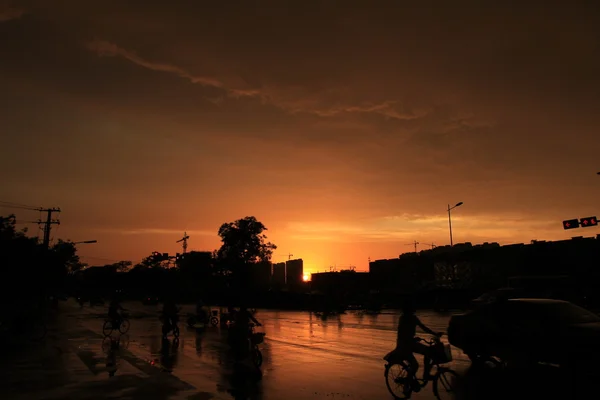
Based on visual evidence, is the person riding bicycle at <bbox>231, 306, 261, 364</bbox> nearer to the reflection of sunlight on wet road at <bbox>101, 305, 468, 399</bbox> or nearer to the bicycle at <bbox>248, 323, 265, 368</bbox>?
the bicycle at <bbox>248, 323, 265, 368</bbox>

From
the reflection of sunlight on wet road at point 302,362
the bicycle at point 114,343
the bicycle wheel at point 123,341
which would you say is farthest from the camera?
the bicycle wheel at point 123,341

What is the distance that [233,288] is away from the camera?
91375 millimetres

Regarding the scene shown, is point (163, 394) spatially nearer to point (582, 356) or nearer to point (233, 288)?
point (582, 356)

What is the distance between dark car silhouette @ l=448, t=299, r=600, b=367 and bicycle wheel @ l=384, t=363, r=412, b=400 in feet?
12.5

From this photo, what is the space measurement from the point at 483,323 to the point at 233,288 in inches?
→ 3176

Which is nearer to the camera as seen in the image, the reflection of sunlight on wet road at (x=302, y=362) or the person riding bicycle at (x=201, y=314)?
the reflection of sunlight on wet road at (x=302, y=362)

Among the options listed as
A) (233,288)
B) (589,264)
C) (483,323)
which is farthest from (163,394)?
(233,288)

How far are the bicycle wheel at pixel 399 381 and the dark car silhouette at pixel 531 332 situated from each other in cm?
380

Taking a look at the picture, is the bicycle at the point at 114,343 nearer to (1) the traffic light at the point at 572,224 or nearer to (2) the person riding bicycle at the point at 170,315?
(2) the person riding bicycle at the point at 170,315

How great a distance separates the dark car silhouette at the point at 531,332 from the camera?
1119cm

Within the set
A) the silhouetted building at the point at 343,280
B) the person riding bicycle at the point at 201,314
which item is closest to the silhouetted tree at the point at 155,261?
the silhouetted building at the point at 343,280

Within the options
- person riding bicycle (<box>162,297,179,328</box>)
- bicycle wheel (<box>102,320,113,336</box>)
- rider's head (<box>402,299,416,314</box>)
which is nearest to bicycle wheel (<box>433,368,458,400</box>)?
rider's head (<box>402,299,416,314</box>)

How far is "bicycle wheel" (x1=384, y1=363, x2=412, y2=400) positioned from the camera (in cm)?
966

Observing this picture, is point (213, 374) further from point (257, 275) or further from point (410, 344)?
point (257, 275)
